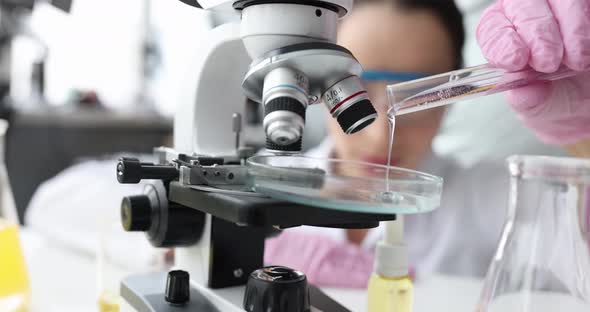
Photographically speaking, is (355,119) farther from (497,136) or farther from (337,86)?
(497,136)

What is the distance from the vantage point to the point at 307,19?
0.49 metres

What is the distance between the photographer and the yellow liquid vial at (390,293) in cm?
66

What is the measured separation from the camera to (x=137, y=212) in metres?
0.59

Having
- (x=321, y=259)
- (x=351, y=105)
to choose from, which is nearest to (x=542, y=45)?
(x=351, y=105)

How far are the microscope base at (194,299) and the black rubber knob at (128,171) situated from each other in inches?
5.7

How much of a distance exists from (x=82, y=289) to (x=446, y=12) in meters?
1.15

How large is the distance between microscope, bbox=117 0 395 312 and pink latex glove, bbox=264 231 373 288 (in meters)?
0.29

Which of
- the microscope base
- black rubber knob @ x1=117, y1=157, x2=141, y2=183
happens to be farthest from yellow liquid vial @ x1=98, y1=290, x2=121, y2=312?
black rubber knob @ x1=117, y1=157, x2=141, y2=183

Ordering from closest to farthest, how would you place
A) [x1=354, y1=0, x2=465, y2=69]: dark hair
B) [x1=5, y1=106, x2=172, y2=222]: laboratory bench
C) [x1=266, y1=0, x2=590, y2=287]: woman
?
1. [x1=266, y1=0, x2=590, y2=287]: woman
2. [x1=354, y1=0, x2=465, y2=69]: dark hair
3. [x1=5, y1=106, x2=172, y2=222]: laboratory bench

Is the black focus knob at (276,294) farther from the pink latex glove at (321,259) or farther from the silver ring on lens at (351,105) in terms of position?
the pink latex glove at (321,259)

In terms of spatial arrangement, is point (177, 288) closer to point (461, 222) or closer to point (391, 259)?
point (391, 259)

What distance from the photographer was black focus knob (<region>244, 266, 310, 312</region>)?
1.62ft

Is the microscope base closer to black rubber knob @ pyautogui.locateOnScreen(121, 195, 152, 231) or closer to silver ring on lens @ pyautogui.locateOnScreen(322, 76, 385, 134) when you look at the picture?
black rubber knob @ pyautogui.locateOnScreen(121, 195, 152, 231)

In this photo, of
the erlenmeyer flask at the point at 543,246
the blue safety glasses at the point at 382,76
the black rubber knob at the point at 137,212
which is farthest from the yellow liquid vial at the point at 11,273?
the blue safety glasses at the point at 382,76
